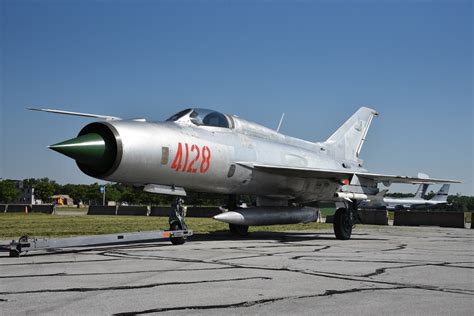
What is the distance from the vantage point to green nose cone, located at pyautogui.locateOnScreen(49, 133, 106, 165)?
9320 mm

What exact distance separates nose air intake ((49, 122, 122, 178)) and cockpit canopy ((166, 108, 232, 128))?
261cm

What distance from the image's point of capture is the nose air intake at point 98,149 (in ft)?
31.1

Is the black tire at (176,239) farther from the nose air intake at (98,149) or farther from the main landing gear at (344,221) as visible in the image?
the main landing gear at (344,221)

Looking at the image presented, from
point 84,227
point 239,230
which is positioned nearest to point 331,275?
point 239,230

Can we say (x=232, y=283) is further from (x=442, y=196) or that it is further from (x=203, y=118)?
(x=442, y=196)

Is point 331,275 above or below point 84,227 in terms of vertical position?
above

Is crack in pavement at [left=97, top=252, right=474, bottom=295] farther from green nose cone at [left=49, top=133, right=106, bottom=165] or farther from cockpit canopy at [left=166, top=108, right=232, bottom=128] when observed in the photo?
cockpit canopy at [left=166, top=108, right=232, bottom=128]

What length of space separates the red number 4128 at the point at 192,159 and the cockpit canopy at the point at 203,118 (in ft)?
2.67

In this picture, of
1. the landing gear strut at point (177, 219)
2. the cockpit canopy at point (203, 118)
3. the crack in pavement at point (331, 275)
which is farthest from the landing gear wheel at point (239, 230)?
the crack in pavement at point (331, 275)

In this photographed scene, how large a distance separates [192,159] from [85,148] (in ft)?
9.53

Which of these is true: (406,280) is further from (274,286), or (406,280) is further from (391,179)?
(391,179)

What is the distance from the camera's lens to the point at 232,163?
13.1m

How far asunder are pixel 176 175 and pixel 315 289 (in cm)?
601

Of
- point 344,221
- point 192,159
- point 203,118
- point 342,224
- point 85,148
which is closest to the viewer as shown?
point 85,148
